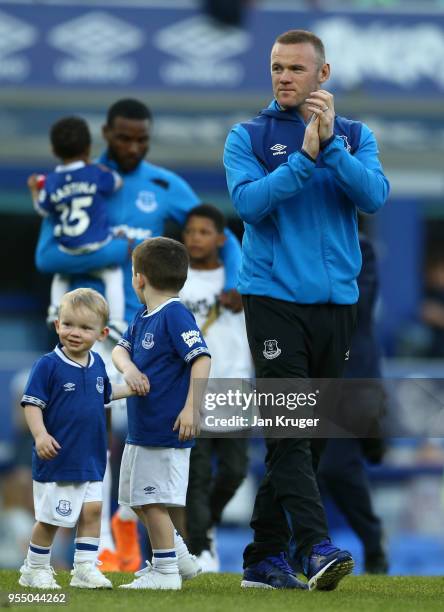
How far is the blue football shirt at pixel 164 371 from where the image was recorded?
5.90 metres

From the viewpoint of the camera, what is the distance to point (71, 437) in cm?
583

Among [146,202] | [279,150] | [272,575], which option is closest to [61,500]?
[272,575]

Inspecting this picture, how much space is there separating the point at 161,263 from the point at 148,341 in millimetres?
316

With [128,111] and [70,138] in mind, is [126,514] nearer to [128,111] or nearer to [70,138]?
[70,138]

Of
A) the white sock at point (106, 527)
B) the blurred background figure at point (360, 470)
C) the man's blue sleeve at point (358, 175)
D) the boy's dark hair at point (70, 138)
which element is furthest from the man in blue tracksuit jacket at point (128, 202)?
the man's blue sleeve at point (358, 175)

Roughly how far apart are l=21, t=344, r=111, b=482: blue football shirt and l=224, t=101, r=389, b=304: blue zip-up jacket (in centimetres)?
78

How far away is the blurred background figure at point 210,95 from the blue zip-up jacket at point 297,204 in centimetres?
914

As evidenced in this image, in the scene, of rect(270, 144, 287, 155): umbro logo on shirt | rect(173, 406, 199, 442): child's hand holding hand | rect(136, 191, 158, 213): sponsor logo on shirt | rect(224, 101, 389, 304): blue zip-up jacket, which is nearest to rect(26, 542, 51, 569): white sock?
rect(173, 406, 199, 442): child's hand holding hand

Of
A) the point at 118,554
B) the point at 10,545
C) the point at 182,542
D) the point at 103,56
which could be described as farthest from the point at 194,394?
the point at 103,56

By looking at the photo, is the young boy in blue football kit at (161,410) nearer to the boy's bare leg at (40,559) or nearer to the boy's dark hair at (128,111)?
the boy's bare leg at (40,559)

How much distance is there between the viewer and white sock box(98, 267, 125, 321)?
7.61 m

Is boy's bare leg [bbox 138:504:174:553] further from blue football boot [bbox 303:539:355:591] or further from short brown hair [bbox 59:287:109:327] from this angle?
short brown hair [bbox 59:287:109:327]

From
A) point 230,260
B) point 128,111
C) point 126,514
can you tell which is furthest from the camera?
point 230,260

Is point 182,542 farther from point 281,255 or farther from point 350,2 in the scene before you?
point 350,2
